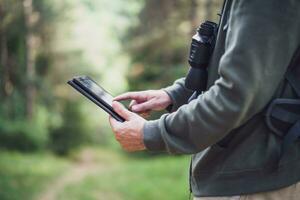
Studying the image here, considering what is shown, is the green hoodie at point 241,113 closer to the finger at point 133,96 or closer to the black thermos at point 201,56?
the black thermos at point 201,56

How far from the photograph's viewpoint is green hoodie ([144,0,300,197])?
1682 millimetres

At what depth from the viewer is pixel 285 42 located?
1.70 metres

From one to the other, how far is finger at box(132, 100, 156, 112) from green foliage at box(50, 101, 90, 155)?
19387 mm

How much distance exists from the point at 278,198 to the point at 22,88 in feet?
50.9

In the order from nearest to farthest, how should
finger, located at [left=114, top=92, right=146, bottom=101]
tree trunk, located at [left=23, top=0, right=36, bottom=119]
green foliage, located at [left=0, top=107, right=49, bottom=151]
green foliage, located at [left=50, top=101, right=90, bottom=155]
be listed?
finger, located at [left=114, top=92, right=146, bottom=101] < tree trunk, located at [left=23, top=0, right=36, bottom=119] < green foliage, located at [left=0, top=107, right=49, bottom=151] < green foliage, located at [left=50, top=101, right=90, bottom=155]

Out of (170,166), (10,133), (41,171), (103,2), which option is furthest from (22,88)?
(103,2)

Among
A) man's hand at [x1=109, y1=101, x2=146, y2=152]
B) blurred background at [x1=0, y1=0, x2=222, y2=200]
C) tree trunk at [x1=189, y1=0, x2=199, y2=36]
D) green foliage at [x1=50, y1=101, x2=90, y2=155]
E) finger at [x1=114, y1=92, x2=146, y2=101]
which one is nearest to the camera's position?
man's hand at [x1=109, y1=101, x2=146, y2=152]

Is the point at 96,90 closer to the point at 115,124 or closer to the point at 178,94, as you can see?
the point at 115,124

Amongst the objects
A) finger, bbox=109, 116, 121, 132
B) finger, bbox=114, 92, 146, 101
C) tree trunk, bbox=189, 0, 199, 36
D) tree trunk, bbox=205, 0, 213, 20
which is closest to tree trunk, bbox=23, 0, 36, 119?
tree trunk, bbox=189, 0, 199, 36

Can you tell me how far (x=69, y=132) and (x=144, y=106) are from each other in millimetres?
20728

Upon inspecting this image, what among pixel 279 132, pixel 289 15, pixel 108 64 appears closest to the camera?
pixel 289 15

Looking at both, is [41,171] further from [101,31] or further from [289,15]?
[101,31]

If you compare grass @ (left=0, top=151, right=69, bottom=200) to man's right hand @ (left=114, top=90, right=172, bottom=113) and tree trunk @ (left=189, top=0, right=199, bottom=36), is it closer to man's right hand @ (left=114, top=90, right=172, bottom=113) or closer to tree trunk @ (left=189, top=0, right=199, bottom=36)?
tree trunk @ (left=189, top=0, right=199, bottom=36)

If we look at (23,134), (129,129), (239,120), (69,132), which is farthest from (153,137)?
(69,132)
